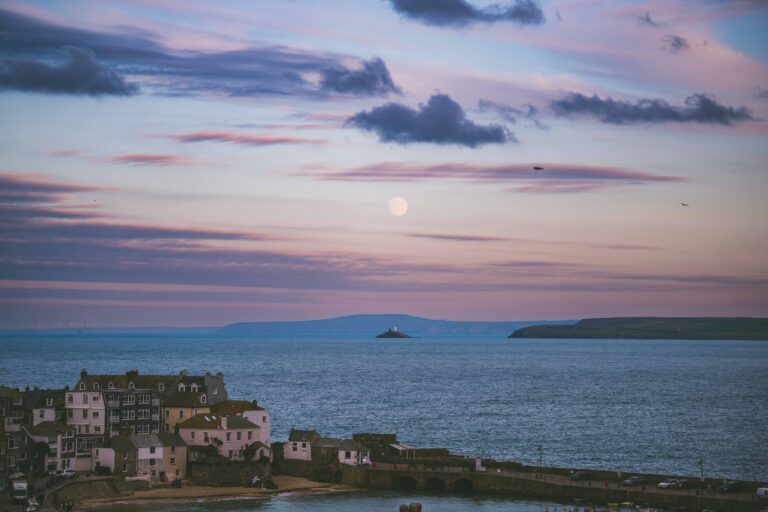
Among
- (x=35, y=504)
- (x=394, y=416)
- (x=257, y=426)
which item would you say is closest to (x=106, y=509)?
(x=35, y=504)

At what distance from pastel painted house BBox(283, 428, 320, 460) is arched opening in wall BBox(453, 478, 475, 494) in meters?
14.6

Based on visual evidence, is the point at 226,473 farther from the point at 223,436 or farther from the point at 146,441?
the point at 146,441

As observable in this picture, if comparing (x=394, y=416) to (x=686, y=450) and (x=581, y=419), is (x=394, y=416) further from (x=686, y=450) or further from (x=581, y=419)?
(x=686, y=450)

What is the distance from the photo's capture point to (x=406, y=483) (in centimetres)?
10269

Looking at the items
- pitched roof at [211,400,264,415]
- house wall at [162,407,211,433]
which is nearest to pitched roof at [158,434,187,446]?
pitched roof at [211,400,264,415]

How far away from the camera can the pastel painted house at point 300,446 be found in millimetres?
A: 104938

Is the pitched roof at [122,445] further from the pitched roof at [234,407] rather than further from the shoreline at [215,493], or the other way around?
the pitched roof at [234,407]

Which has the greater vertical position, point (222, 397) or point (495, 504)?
point (222, 397)

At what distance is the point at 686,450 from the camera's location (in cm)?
13338

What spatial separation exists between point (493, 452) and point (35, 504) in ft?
201

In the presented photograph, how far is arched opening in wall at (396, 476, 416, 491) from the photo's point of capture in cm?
10229

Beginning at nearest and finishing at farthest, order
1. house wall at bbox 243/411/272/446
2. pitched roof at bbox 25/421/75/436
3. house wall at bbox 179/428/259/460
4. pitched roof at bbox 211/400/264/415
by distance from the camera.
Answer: pitched roof at bbox 25/421/75/436 < house wall at bbox 179/428/259/460 < house wall at bbox 243/411/272/446 < pitched roof at bbox 211/400/264/415

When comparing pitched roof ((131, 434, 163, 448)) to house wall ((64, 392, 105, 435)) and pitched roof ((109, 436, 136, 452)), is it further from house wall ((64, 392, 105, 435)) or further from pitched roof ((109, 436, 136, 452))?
house wall ((64, 392, 105, 435))

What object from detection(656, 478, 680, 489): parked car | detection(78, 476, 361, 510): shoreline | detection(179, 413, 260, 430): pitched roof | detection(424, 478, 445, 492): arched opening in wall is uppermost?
detection(179, 413, 260, 430): pitched roof
